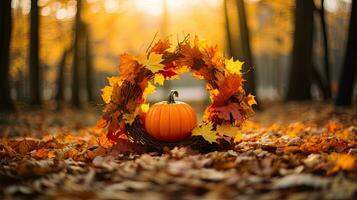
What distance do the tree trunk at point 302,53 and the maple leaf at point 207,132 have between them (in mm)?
9105

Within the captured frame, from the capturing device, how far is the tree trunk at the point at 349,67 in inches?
332

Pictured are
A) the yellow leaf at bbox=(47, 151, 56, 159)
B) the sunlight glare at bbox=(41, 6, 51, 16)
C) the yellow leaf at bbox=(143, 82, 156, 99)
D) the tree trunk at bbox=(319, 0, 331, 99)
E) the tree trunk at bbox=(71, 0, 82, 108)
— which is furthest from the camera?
the sunlight glare at bbox=(41, 6, 51, 16)

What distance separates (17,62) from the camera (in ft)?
72.9

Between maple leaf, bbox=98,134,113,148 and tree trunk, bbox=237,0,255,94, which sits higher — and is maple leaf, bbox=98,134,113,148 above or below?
below

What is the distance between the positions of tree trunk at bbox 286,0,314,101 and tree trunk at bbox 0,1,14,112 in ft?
26.0

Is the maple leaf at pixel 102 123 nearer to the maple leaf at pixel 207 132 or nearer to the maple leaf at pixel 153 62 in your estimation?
the maple leaf at pixel 153 62

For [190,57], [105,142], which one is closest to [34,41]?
[105,142]

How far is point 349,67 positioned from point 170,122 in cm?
550

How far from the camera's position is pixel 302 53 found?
1298 cm

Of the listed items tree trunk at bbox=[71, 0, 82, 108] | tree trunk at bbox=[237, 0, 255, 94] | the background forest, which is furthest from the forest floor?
tree trunk at bbox=[71, 0, 82, 108]

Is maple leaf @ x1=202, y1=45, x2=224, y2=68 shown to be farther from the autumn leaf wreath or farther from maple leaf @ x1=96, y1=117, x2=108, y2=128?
maple leaf @ x1=96, y1=117, x2=108, y2=128

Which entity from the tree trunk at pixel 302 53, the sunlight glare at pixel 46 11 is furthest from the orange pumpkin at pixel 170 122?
the sunlight glare at pixel 46 11

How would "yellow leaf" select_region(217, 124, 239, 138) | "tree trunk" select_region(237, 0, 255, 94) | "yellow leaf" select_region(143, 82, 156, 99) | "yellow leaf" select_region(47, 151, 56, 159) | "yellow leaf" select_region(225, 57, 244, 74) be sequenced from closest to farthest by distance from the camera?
Answer: 1. "yellow leaf" select_region(47, 151, 56, 159)
2. "yellow leaf" select_region(217, 124, 239, 138)
3. "yellow leaf" select_region(225, 57, 244, 74)
4. "yellow leaf" select_region(143, 82, 156, 99)
5. "tree trunk" select_region(237, 0, 255, 94)

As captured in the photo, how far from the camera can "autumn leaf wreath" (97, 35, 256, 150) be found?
4.62m
